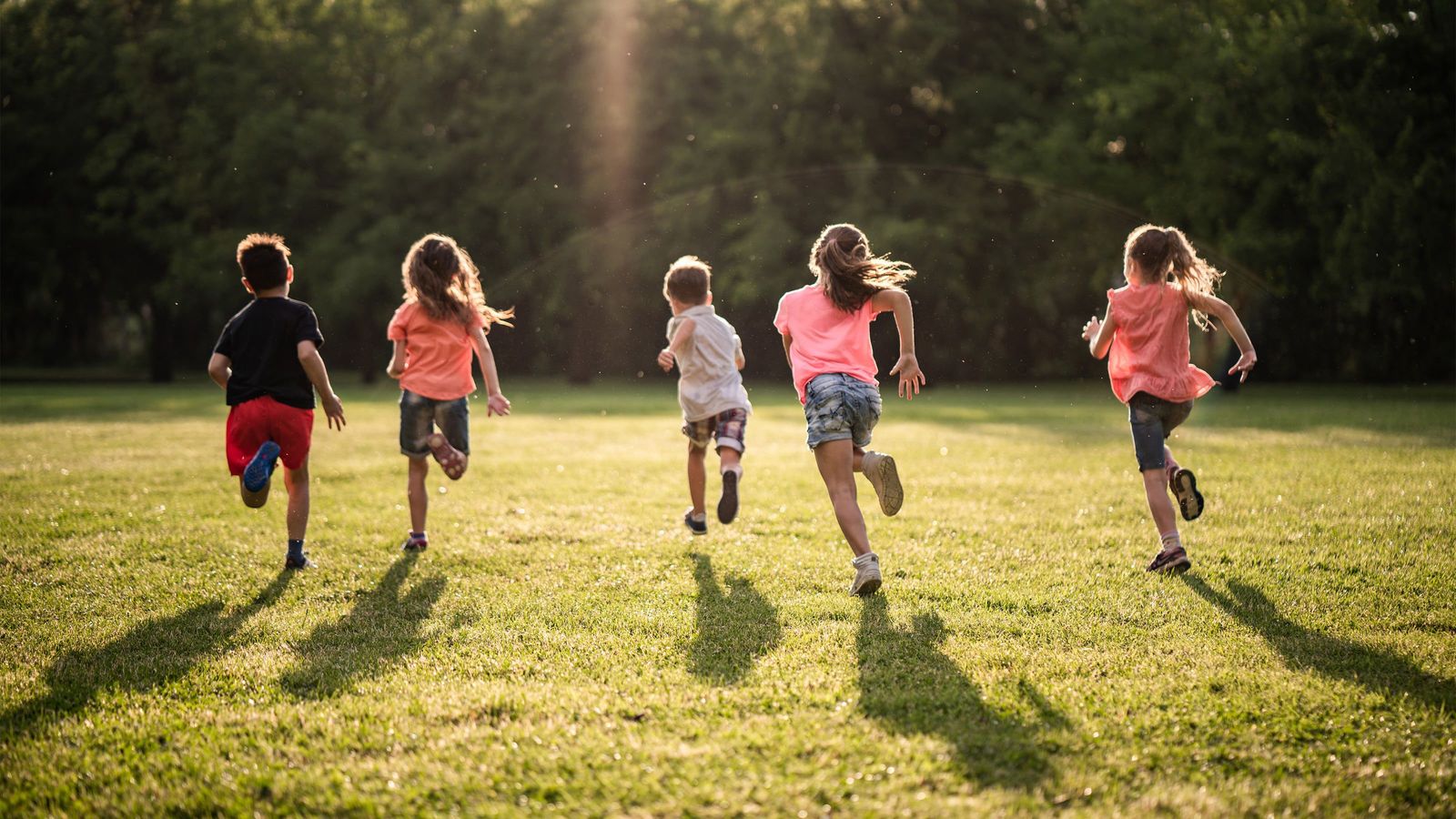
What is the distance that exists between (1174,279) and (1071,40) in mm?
27712

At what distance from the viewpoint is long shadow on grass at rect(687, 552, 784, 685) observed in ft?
13.7

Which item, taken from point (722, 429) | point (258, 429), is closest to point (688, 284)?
point (722, 429)

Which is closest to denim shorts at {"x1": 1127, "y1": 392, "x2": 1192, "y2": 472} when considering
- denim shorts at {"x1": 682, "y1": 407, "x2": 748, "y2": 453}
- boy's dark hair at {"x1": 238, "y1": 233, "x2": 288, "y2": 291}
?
denim shorts at {"x1": 682, "y1": 407, "x2": 748, "y2": 453}

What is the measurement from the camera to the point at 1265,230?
25.9m

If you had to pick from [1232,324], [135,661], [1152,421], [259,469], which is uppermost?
[1232,324]

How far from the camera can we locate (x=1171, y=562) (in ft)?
19.0

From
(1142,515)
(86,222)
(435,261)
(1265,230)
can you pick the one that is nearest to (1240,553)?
(1142,515)

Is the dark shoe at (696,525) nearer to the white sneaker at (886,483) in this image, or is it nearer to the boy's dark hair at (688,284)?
the boy's dark hair at (688,284)

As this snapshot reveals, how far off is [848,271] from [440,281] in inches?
102

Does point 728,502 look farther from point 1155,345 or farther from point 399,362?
point 1155,345

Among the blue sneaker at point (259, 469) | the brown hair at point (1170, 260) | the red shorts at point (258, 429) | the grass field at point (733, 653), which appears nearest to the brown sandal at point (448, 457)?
the grass field at point (733, 653)

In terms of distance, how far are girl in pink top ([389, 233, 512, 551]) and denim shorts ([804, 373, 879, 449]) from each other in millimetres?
2167

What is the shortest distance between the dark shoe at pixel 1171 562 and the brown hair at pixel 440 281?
387cm

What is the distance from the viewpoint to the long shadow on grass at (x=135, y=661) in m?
3.84
